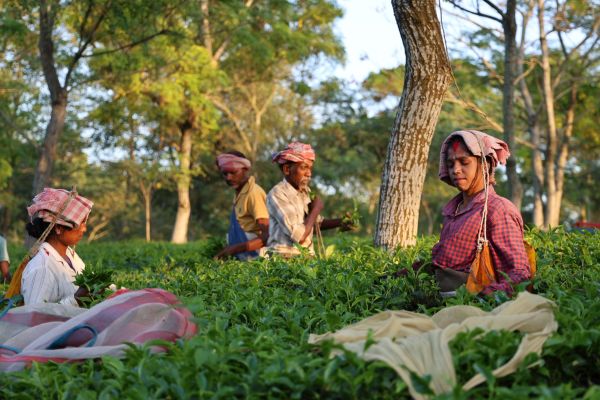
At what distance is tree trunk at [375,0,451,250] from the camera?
7.45 metres

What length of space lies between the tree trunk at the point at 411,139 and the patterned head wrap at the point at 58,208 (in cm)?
305

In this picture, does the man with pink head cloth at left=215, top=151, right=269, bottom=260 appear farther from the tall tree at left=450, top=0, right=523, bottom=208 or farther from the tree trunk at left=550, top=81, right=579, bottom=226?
the tree trunk at left=550, top=81, right=579, bottom=226

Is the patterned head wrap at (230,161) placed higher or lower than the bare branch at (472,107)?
lower

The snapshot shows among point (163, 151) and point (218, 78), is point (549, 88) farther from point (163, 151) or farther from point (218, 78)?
point (163, 151)

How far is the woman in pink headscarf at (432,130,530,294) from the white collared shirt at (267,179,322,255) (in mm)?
2693

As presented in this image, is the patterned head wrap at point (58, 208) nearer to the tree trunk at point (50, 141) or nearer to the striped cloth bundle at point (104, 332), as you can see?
the striped cloth bundle at point (104, 332)

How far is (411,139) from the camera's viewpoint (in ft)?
24.8

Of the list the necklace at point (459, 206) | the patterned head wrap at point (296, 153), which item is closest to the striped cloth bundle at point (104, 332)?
the necklace at point (459, 206)

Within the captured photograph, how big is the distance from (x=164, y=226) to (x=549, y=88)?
1058 inches

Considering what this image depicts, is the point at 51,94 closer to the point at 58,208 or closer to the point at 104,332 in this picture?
the point at 58,208

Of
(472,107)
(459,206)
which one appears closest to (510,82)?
(472,107)

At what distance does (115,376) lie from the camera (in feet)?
11.6

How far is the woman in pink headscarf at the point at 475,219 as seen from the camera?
4.69 m

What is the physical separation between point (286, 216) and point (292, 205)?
0.13 m
